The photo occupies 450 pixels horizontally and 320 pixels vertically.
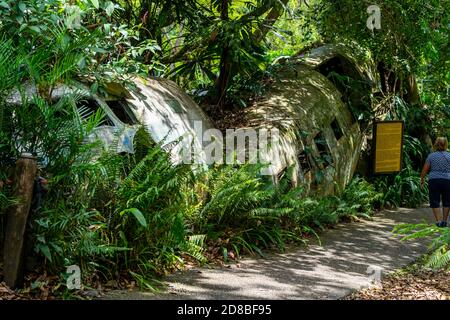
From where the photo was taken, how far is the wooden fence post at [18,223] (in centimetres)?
565

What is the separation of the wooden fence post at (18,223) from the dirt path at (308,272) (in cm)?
82

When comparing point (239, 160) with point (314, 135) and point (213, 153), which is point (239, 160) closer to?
point (213, 153)

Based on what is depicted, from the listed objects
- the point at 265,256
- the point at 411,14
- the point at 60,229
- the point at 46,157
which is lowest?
the point at 265,256

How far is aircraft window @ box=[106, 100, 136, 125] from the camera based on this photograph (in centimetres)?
787

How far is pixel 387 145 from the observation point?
12.0m

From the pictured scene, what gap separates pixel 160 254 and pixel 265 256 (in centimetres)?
167

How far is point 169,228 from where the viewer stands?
677cm

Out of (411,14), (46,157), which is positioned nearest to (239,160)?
(46,157)

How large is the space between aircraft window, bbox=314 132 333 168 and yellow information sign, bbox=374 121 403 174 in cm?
147

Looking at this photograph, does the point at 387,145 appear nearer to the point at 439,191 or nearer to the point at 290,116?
the point at 439,191
